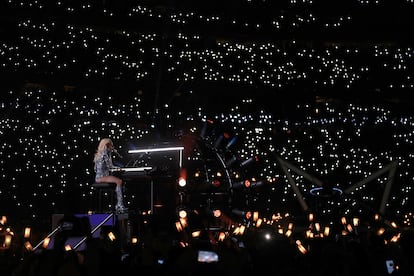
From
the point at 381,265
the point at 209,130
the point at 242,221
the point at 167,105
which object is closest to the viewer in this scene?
the point at 381,265

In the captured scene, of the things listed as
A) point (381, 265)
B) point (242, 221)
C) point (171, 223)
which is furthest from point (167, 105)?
point (381, 265)

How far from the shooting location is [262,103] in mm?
15422

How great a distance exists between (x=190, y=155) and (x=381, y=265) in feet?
29.9

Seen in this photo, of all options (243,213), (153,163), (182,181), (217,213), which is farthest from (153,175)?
(153,163)

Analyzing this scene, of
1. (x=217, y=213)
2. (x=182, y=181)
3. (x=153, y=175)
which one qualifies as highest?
(x=153, y=175)

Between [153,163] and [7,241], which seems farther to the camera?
[153,163]

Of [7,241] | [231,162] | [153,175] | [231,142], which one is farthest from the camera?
[231,142]

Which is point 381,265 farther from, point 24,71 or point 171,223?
point 24,71

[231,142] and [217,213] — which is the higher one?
[231,142]

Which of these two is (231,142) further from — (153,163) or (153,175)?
(153,175)

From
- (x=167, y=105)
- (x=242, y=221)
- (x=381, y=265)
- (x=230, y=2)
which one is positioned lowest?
(x=242, y=221)

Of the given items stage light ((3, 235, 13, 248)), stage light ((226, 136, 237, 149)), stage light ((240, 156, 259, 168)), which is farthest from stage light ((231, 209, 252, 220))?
stage light ((3, 235, 13, 248))

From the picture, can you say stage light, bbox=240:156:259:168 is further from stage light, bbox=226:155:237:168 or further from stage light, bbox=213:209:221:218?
stage light, bbox=213:209:221:218

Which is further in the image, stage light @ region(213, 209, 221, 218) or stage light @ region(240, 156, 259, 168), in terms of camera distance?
stage light @ region(240, 156, 259, 168)
